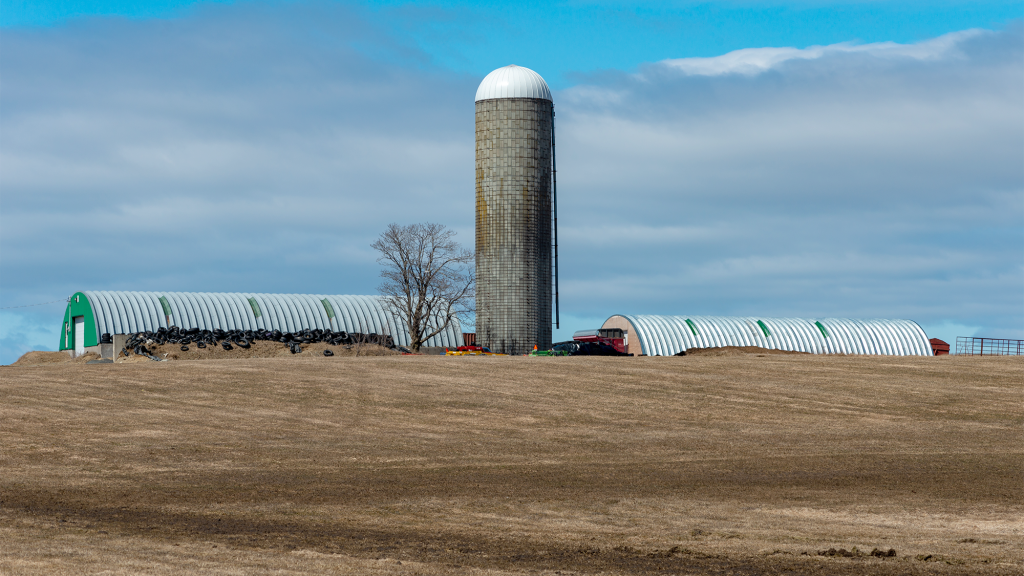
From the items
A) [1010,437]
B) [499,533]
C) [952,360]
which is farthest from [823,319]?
[499,533]

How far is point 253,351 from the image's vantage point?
64875 mm

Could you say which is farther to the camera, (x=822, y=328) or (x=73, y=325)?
(x=822, y=328)

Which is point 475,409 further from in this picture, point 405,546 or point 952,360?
point 952,360

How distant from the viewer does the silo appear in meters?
64.6

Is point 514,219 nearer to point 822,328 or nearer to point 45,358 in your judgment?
point 45,358

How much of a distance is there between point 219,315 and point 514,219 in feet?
73.2

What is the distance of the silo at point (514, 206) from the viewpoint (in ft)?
212

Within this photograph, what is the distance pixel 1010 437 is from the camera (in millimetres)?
31078

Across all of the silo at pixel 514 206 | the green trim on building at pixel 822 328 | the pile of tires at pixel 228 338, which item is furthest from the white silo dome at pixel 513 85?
the green trim on building at pixel 822 328

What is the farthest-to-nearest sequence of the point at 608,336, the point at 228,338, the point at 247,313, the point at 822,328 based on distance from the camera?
the point at 822,328, the point at 608,336, the point at 247,313, the point at 228,338

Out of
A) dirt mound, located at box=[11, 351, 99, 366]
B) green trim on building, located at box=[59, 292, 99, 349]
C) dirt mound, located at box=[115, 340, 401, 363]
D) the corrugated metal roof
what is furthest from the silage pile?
dirt mound, located at box=[11, 351, 99, 366]

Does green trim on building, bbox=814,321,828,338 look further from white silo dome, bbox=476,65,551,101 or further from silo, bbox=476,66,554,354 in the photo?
white silo dome, bbox=476,65,551,101

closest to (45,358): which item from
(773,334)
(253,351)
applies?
(253,351)

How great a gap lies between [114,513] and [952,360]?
45639 millimetres
